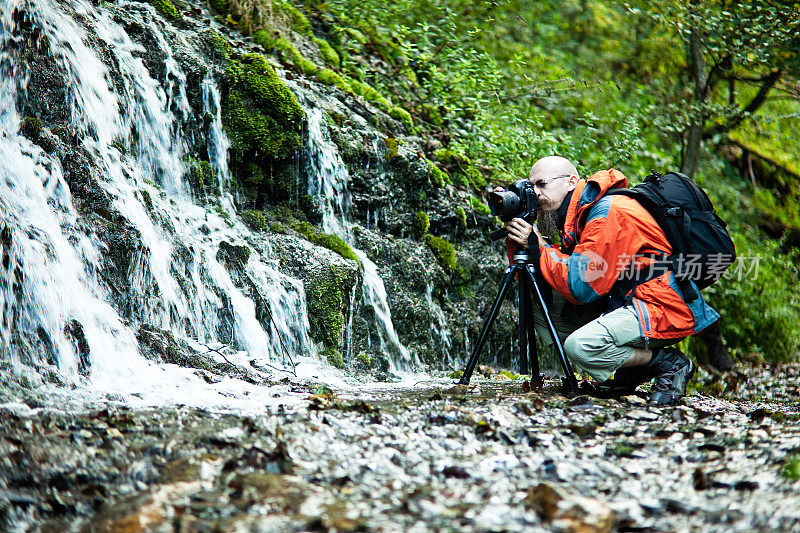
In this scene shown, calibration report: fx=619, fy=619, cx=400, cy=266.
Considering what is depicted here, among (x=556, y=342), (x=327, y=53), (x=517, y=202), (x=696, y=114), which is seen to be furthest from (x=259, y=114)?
(x=696, y=114)

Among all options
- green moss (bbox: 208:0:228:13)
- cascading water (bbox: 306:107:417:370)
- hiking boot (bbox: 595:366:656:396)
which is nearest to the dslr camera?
hiking boot (bbox: 595:366:656:396)

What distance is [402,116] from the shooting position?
Result: 9016 millimetres

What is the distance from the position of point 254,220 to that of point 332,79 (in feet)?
9.63

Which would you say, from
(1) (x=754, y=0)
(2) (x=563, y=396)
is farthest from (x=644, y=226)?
(1) (x=754, y=0)

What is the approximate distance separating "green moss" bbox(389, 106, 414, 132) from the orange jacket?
483cm

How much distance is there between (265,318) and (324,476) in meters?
3.30

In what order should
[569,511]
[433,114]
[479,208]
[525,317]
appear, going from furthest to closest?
[433,114]
[479,208]
[525,317]
[569,511]

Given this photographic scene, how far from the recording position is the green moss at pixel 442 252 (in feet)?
26.4

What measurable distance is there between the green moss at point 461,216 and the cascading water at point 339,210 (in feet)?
5.24

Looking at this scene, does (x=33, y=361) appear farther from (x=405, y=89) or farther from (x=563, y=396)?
(x=405, y=89)

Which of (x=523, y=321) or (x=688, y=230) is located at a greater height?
(x=688, y=230)

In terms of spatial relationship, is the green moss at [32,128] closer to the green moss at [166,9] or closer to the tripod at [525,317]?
the green moss at [166,9]

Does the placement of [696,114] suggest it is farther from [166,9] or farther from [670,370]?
[166,9]

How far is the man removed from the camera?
4.33m
